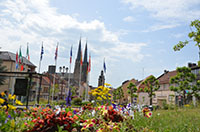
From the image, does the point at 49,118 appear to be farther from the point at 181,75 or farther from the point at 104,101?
the point at 181,75

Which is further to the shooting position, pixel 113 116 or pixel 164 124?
pixel 164 124

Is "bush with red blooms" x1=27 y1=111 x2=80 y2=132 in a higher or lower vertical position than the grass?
higher

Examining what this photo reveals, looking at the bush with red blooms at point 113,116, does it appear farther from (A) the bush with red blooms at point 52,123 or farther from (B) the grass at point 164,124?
(A) the bush with red blooms at point 52,123

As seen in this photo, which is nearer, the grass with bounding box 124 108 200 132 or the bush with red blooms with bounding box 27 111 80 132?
the bush with red blooms with bounding box 27 111 80 132

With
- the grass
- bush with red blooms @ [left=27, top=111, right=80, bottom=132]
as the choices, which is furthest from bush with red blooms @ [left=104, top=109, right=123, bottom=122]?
bush with red blooms @ [left=27, top=111, right=80, bottom=132]

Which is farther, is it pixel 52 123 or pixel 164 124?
pixel 164 124

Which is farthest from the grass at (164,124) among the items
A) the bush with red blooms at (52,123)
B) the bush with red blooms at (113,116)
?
Answer: the bush with red blooms at (52,123)

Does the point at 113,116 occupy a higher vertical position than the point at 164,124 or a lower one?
higher

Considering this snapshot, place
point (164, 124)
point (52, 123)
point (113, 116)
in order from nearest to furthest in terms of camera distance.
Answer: point (52, 123) → point (113, 116) → point (164, 124)

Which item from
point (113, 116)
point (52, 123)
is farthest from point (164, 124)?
point (52, 123)

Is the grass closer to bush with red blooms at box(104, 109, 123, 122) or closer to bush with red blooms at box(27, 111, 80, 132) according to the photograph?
bush with red blooms at box(104, 109, 123, 122)

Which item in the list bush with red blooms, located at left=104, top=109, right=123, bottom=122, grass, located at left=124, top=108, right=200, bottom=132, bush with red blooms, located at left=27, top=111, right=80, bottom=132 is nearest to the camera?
bush with red blooms, located at left=27, top=111, right=80, bottom=132

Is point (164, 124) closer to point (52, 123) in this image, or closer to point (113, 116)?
point (113, 116)

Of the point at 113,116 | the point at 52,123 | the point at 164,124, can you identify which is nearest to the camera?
the point at 52,123
